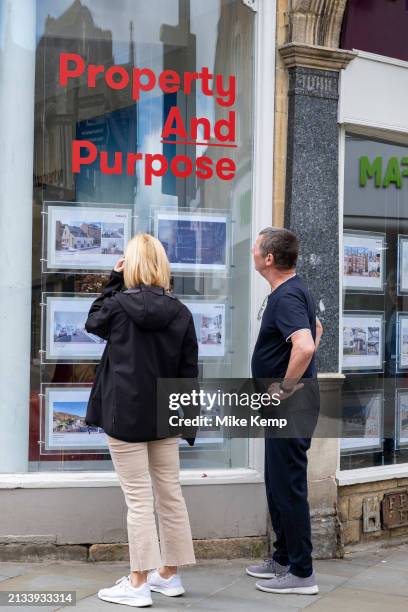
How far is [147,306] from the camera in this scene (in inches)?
195

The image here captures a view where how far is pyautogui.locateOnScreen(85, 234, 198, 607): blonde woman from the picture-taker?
495cm

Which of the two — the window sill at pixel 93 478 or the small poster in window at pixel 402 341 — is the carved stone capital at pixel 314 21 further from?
the window sill at pixel 93 478

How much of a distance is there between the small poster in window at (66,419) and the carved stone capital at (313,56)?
251 centimetres

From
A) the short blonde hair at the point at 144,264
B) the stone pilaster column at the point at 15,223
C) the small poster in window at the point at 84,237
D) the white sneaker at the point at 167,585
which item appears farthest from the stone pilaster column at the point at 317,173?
the white sneaker at the point at 167,585

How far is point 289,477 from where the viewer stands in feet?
17.4

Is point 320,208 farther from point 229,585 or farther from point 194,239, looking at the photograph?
point 229,585

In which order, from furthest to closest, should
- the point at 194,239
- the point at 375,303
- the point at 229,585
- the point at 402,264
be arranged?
the point at 402,264 → the point at 375,303 → the point at 194,239 → the point at 229,585

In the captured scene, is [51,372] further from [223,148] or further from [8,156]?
[223,148]

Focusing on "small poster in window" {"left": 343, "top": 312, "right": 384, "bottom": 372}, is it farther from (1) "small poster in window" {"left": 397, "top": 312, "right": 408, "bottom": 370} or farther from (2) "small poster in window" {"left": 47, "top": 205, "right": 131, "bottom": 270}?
(2) "small poster in window" {"left": 47, "top": 205, "right": 131, "bottom": 270}

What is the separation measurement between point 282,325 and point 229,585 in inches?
61.7

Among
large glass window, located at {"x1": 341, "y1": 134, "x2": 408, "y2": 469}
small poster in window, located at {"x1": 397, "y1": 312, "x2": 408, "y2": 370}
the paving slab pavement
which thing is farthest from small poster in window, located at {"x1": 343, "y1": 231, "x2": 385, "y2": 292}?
the paving slab pavement

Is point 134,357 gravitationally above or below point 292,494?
above

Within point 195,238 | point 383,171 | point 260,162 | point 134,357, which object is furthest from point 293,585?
point 383,171

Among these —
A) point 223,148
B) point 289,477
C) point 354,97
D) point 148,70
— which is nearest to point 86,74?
point 148,70
